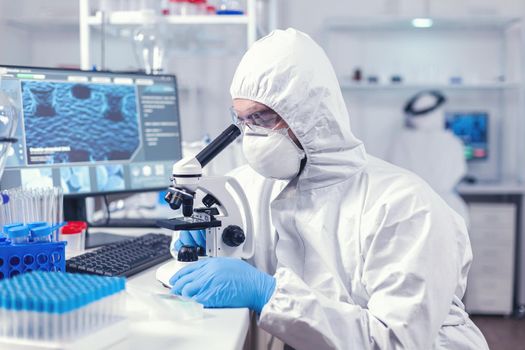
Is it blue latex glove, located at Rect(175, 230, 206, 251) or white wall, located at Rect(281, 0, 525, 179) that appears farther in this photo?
white wall, located at Rect(281, 0, 525, 179)

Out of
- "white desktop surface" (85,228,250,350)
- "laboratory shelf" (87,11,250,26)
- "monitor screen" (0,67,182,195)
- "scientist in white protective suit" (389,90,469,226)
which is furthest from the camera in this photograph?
"scientist in white protective suit" (389,90,469,226)

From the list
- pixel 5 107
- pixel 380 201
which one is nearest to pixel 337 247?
pixel 380 201

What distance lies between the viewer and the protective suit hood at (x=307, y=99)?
126cm

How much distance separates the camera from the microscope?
111cm

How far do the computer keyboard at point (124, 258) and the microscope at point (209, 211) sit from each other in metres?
0.09

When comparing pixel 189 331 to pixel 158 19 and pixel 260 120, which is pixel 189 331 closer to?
pixel 260 120

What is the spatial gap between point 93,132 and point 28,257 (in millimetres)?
613

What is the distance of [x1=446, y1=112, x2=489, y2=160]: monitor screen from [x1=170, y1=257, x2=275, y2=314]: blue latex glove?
3426 mm

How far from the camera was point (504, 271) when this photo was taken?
12.2 ft

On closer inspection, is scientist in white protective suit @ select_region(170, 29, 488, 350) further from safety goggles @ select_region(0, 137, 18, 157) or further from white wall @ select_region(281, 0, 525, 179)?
white wall @ select_region(281, 0, 525, 179)

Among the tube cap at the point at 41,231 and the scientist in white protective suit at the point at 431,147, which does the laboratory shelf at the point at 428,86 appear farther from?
the tube cap at the point at 41,231

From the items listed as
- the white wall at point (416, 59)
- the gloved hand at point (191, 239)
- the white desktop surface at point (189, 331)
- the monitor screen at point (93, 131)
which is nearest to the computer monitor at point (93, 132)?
the monitor screen at point (93, 131)

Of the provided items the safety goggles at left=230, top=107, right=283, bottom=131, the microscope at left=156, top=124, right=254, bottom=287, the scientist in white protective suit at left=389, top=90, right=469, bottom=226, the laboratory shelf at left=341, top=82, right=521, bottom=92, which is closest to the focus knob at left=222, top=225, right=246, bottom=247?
the microscope at left=156, top=124, right=254, bottom=287

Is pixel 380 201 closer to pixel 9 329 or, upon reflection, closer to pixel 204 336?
pixel 204 336
